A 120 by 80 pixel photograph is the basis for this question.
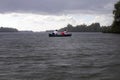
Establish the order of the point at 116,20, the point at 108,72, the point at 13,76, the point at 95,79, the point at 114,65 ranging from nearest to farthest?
the point at 95,79
the point at 13,76
the point at 108,72
the point at 114,65
the point at 116,20

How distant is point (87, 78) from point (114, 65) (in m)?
8.69

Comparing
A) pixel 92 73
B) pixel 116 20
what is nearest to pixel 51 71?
pixel 92 73

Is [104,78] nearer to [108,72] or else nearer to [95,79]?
[95,79]

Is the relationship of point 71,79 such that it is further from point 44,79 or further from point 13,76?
point 13,76

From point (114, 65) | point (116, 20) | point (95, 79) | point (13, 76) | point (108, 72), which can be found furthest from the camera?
point (116, 20)

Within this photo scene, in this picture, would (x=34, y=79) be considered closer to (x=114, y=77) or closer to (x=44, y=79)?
(x=44, y=79)

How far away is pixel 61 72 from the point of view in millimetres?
30969

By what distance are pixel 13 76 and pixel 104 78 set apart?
7.53 metres

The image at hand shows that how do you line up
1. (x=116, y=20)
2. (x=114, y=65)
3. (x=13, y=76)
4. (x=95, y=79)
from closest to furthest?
(x=95, y=79) < (x=13, y=76) < (x=114, y=65) < (x=116, y=20)

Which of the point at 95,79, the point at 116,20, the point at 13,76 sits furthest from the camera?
the point at 116,20

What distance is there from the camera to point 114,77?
91.9ft

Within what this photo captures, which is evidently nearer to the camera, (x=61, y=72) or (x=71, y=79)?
(x=71, y=79)

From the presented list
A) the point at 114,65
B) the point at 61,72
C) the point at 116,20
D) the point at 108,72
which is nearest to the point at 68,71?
the point at 61,72

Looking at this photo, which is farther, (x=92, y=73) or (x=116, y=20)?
(x=116, y=20)
